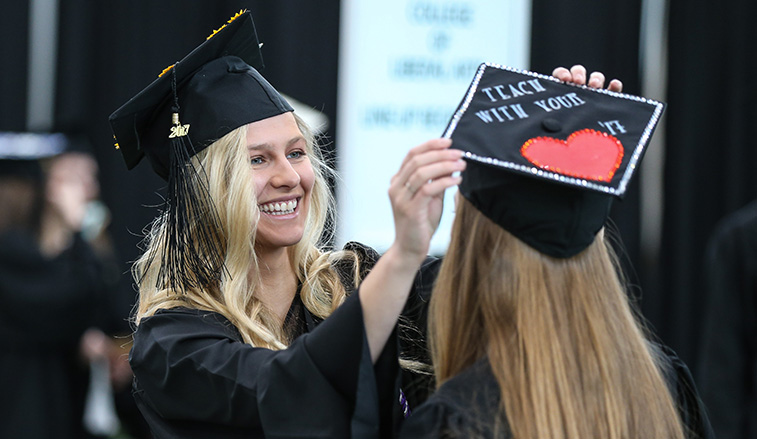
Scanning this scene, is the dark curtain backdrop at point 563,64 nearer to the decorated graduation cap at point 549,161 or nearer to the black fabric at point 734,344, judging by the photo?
the black fabric at point 734,344

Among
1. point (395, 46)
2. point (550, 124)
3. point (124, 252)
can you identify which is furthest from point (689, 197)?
point (550, 124)

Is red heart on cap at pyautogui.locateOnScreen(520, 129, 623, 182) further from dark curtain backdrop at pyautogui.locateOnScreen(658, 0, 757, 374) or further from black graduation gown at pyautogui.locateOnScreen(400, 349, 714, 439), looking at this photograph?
dark curtain backdrop at pyautogui.locateOnScreen(658, 0, 757, 374)

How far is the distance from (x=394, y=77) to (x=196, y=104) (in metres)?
→ 2.48

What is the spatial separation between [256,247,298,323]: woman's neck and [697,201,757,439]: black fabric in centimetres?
186

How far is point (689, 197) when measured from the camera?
564 centimetres

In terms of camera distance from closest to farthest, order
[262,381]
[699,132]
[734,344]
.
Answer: [262,381] → [734,344] → [699,132]

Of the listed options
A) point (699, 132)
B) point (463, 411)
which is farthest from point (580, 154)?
point (699, 132)

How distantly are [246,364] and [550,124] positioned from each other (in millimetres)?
743

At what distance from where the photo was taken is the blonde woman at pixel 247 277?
175 cm

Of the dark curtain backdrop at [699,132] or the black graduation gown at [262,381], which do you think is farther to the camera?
the dark curtain backdrop at [699,132]

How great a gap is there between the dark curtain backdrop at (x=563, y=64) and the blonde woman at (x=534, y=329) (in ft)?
9.38

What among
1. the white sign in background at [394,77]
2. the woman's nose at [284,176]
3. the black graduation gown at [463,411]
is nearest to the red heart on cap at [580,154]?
the black graduation gown at [463,411]

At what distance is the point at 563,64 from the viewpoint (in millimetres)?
5270

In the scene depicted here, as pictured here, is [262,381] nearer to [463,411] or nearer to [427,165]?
[463,411]
